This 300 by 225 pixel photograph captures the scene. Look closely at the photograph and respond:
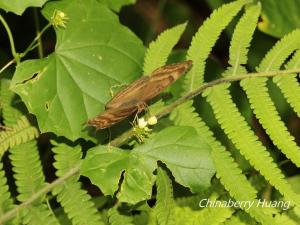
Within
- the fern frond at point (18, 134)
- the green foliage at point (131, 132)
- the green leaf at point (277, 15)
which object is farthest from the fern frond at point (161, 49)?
the green leaf at point (277, 15)

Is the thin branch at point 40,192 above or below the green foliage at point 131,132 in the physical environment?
below

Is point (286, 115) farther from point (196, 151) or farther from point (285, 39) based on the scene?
point (196, 151)

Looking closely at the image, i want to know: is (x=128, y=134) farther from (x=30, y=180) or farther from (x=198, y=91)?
(x=30, y=180)

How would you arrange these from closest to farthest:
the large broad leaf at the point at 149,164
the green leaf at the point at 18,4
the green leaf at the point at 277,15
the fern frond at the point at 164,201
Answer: the large broad leaf at the point at 149,164
the fern frond at the point at 164,201
the green leaf at the point at 18,4
the green leaf at the point at 277,15

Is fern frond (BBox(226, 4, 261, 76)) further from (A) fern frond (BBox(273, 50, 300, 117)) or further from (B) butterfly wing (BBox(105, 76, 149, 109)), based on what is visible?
(B) butterfly wing (BBox(105, 76, 149, 109))

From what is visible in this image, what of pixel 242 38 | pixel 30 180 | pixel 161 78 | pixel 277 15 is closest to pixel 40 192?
pixel 30 180

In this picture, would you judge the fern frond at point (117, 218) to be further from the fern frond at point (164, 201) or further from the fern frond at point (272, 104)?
the fern frond at point (272, 104)
